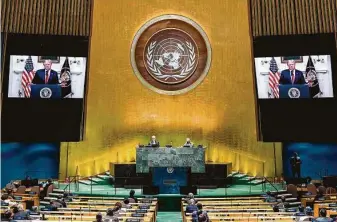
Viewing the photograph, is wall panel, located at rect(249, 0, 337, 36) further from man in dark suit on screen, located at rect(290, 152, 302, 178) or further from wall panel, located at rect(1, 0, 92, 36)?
wall panel, located at rect(1, 0, 92, 36)

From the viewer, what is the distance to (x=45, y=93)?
14.0 m

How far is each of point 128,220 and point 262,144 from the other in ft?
30.5

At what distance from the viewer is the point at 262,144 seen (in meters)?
14.9

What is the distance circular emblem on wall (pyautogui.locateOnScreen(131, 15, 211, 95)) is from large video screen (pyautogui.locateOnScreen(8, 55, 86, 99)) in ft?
8.16

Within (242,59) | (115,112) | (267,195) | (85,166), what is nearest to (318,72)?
(242,59)

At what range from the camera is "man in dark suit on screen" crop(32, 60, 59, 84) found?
1405 centimetres

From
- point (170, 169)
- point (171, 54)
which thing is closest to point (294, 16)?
point (171, 54)

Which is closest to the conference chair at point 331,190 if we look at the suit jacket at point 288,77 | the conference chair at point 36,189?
the suit jacket at point 288,77

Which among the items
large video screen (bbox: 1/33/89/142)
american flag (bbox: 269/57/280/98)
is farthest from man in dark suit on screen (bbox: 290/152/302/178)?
large video screen (bbox: 1/33/89/142)

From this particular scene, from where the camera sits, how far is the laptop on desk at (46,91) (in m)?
13.9

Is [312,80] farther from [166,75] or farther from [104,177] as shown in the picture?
[104,177]

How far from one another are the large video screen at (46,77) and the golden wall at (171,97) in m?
0.92

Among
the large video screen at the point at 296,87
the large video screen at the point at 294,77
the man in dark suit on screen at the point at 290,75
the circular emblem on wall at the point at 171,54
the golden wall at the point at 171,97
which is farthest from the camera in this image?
the circular emblem on wall at the point at 171,54

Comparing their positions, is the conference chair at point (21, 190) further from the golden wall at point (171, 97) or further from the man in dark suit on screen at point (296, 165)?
the man in dark suit on screen at point (296, 165)
